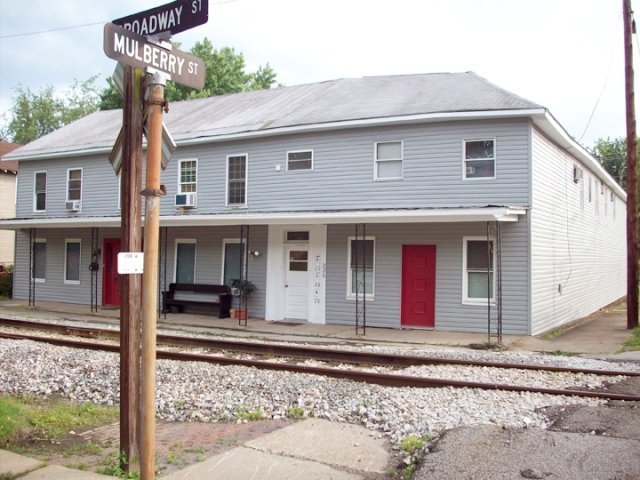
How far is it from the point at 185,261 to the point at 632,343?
42.2ft

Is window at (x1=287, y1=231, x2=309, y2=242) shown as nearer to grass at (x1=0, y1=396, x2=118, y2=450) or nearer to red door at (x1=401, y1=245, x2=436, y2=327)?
red door at (x1=401, y1=245, x2=436, y2=327)

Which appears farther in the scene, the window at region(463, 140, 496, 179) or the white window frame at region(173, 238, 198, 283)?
the white window frame at region(173, 238, 198, 283)

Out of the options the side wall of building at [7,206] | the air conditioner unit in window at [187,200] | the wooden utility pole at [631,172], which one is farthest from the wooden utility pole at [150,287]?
the side wall of building at [7,206]

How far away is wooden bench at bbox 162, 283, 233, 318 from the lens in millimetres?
17906

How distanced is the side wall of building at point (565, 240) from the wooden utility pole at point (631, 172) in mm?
1851

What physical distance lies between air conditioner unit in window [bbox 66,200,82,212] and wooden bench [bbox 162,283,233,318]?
18.2 ft

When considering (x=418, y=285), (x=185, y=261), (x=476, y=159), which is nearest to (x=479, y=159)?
(x=476, y=159)

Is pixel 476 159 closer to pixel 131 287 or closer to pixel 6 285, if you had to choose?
pixel 131 287

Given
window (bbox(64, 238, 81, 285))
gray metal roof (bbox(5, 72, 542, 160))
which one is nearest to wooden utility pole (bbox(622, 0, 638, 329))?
gray metal roof (bbox(5, 72, 542, 160))

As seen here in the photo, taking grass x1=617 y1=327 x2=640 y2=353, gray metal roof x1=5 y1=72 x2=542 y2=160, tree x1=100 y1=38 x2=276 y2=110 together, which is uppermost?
tree x1=100 y1=38 x2=276 y2=110

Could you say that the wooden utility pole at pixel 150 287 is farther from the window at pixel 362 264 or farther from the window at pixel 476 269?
the window at pixel 362 264

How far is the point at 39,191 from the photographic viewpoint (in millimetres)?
23297

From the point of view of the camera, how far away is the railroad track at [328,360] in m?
8.02

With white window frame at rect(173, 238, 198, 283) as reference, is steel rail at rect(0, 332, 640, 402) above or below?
below
